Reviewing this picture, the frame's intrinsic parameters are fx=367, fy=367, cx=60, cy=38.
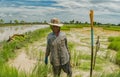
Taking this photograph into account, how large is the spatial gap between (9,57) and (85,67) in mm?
3019

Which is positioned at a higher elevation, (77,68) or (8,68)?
(8,68)

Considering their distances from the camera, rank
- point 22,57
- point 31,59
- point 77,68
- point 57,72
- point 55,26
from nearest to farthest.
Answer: point 55,26
point 57,72
point 77,68
point 31,59
point 22,57

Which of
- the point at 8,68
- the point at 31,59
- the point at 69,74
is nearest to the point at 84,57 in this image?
the point at 31,59

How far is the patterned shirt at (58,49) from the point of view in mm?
6003

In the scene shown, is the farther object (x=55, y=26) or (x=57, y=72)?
(x=57, y=72)

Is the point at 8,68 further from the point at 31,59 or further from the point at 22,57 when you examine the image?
the point at 22,57

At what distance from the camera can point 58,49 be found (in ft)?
20.0

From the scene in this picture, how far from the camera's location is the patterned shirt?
600 centimetres

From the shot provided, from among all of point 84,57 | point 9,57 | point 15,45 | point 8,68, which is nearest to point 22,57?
point 9,57

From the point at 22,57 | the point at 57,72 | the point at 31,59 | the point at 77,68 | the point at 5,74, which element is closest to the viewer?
the point at 5,74

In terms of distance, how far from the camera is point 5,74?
192 inches

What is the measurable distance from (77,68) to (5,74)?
5.12 m

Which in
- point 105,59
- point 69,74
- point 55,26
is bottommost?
point 105,59

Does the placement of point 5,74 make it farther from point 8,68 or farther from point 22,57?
point 22,57
